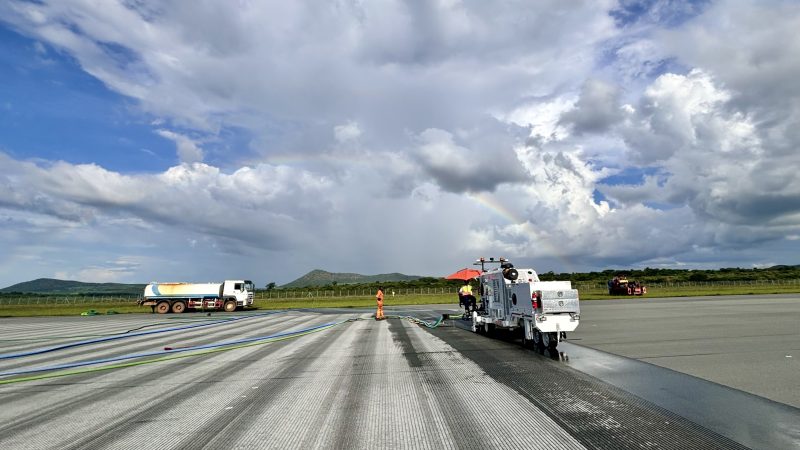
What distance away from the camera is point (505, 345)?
45.4 feet

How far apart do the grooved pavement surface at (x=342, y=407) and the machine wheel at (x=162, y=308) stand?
1354 inches

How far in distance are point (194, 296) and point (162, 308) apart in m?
2.95

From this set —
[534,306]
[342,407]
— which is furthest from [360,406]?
[534,306]

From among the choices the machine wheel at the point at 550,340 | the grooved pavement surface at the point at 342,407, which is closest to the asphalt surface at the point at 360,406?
the grooved pavement surface at the point at 342,407

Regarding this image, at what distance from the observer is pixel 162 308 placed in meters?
44.2

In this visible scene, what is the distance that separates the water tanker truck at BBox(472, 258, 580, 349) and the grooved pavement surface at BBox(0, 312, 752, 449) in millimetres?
742

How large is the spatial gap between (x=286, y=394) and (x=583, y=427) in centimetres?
471

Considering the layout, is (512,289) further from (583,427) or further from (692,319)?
(692,319)

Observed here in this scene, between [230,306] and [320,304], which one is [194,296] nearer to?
[230,306]

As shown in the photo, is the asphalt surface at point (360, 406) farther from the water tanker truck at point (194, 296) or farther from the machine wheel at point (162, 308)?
the machine wheel at point (162, 308)

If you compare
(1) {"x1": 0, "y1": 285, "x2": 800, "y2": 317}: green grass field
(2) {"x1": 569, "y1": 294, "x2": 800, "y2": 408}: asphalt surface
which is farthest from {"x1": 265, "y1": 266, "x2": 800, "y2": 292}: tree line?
(2) {"x1": 569, "y1": 294, "x2": 800, "y2": 408}: asphalt surface

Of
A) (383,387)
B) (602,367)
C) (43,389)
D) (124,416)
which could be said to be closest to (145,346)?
(43,389)

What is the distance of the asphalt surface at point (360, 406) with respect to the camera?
5.45 metres

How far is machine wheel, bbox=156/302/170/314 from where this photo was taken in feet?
145
